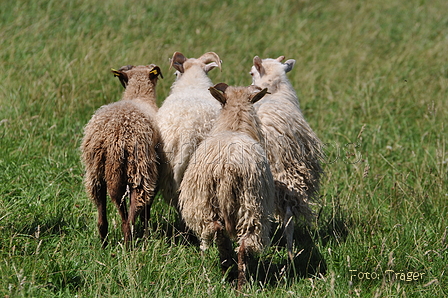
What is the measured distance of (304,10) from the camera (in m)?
11.9

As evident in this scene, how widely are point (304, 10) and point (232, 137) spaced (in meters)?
8.79

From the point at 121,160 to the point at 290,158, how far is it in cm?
150

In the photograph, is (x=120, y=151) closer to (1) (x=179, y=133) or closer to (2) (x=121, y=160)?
(2) (x=121, y=160)

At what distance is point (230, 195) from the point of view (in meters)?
3.80

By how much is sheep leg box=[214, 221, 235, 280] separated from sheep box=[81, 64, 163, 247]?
0.83 metres

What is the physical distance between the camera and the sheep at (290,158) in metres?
4.65

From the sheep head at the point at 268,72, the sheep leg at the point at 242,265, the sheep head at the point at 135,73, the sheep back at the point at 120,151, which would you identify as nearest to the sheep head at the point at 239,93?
the sheep back at the point at 120,151

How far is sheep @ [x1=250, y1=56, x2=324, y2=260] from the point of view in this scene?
465 centimetres

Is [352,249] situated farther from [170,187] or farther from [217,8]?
[217,8]

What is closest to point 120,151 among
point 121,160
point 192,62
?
point 121,160

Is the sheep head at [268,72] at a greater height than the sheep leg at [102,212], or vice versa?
the sheep head at [268,72]

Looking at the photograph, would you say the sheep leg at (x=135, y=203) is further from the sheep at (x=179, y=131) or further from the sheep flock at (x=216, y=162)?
the sheep at (x=179, y=131)

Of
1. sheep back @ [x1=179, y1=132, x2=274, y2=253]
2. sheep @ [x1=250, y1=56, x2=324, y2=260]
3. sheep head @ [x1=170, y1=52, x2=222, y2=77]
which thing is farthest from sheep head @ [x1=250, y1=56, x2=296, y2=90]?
sheep back @ [x1=179, y1=132, x2=274, y2=253]

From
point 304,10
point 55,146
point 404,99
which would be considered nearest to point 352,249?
point 55,146
